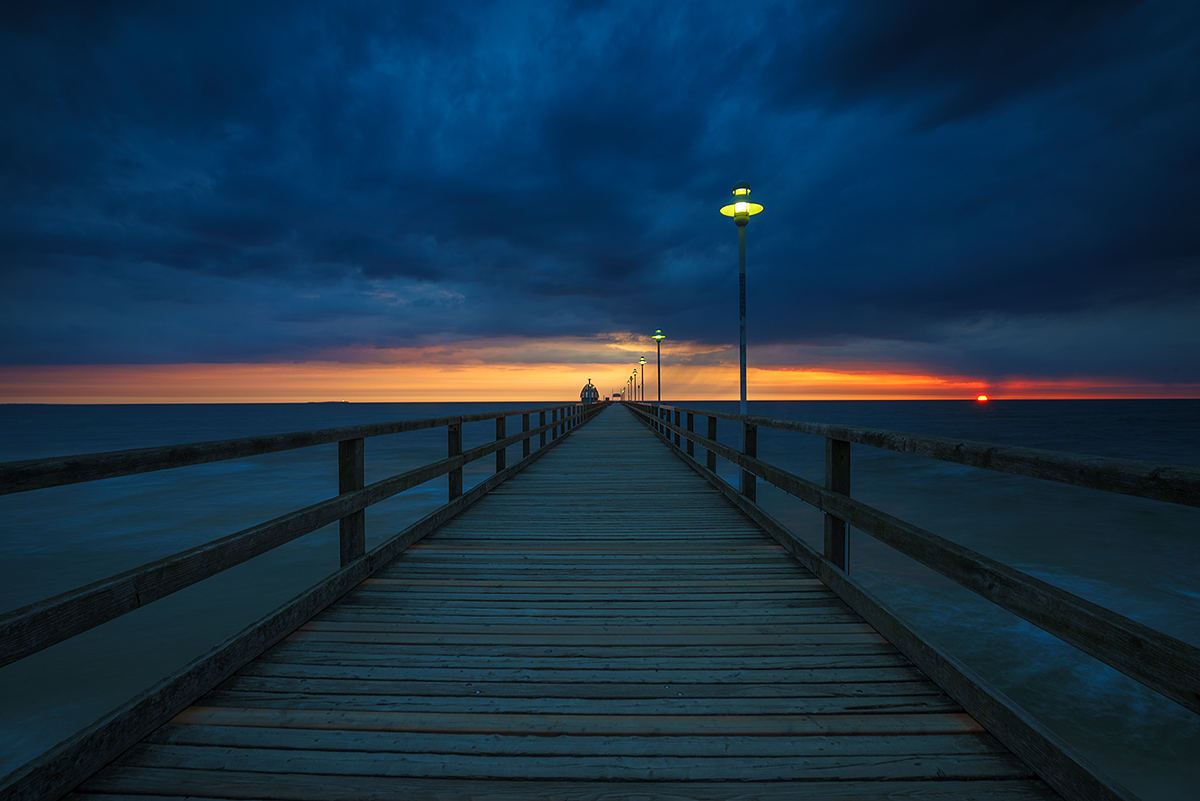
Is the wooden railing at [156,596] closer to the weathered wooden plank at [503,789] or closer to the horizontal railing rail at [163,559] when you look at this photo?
the horizontal railing rail at [163,559]

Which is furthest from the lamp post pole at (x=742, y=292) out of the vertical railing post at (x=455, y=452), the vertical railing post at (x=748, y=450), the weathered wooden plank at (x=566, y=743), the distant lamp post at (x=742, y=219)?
the weathered wooden plank at (x=566, y=743)

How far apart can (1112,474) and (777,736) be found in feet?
5.01

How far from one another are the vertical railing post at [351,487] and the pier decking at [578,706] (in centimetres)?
33

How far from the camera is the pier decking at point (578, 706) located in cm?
196

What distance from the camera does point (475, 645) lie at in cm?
301

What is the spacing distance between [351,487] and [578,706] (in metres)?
2.28

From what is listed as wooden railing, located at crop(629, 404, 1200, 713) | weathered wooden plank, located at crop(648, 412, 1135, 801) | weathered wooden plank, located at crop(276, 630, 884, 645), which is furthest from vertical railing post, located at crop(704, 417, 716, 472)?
weathered wooden plank, located at crop(276, 630, 884, 645)

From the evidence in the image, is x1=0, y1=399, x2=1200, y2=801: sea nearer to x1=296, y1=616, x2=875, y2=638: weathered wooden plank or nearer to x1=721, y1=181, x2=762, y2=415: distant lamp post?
x1=296, y1=616, x2=875, y2=638: weathered wooden plank

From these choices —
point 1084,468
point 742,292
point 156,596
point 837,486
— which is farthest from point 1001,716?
point 742,292

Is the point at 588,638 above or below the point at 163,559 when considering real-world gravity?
below

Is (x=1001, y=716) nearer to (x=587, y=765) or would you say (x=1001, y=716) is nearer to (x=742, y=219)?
(x=587, y=765)

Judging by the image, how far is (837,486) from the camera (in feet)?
11.6

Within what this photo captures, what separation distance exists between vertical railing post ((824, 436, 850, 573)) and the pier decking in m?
0.26

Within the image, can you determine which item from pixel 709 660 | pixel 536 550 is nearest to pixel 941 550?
pixel 709 660
